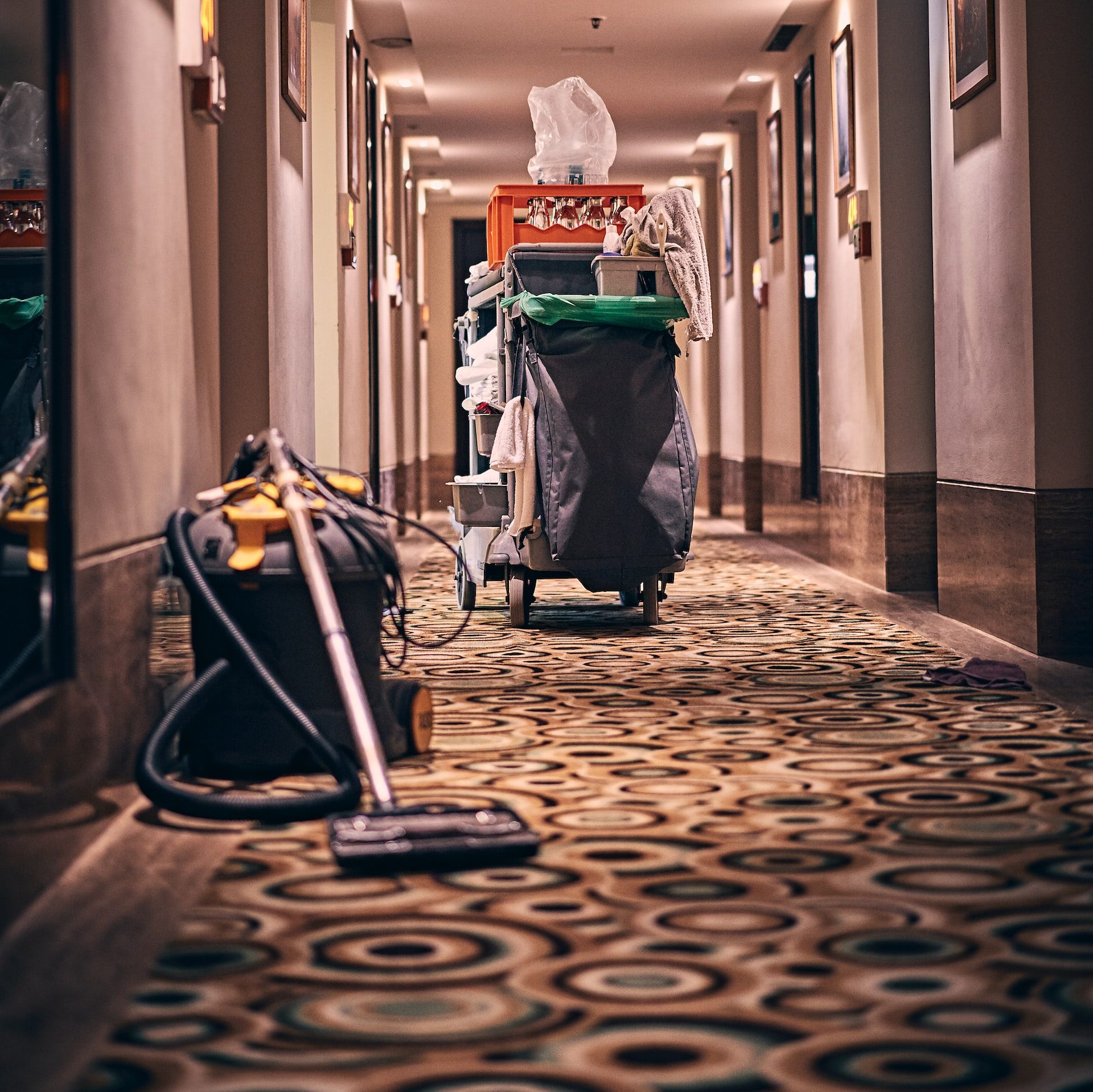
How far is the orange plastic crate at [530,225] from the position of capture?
22.0ft

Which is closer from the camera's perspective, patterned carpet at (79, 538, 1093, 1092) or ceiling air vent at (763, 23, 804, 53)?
patterned carpet at (79, 538, 1093, 1092)

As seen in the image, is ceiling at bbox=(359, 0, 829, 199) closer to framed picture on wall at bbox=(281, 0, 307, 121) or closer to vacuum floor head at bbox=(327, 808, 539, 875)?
framed picture on wall at bbox=(281, 0, 307, 121)

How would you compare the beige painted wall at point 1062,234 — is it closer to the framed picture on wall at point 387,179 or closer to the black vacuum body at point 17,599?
the black vacuum body at point 17,599

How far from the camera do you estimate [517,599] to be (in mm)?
5578

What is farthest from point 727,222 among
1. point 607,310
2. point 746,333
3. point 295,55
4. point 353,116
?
point 607,310

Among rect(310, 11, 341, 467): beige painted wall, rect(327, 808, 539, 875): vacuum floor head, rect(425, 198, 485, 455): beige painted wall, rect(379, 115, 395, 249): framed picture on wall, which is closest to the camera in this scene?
rect(327, 808, 539, 875): vacuum floor head

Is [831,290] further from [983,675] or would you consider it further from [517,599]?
[983,675]

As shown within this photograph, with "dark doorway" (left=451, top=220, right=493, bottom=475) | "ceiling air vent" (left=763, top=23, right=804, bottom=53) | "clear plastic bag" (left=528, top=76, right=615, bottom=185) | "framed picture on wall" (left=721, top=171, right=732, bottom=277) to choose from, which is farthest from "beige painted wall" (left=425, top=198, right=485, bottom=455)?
"clear plastic bag" (left=528, top=76, right=615, bottom=185)

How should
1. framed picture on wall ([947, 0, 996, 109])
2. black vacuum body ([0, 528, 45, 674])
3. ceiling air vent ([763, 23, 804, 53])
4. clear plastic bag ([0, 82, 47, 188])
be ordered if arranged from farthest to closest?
ceiling air vent ([763, 23, 804, 53]), framed picture on wall ([947, 0, 996, 109]), clear plastic bag ([0, 82, 47, 188]), black vacuum body ([0, 528, 45, 674])

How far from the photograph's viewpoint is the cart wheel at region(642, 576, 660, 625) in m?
5.55

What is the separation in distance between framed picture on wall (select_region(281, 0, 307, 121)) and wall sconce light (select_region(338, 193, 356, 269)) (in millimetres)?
1172

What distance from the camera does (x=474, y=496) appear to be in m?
5.62

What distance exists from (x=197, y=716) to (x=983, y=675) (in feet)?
7.25

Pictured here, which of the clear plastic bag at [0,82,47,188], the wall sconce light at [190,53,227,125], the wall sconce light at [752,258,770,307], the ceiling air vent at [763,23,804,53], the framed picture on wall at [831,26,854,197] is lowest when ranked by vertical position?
the clear plastic bag at [0,82,47,188]
